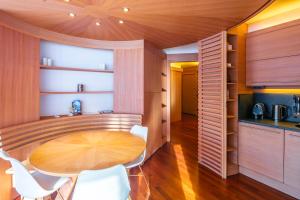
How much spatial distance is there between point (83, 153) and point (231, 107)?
2484mm

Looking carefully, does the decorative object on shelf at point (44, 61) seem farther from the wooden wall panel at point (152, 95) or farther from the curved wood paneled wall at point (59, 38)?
the wooden wall panel at point (152, 95)

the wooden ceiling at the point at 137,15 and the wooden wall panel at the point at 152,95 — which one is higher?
the wooden ceiling at the point at 137,15

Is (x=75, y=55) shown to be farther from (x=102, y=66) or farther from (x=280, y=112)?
(x=280, y=112)

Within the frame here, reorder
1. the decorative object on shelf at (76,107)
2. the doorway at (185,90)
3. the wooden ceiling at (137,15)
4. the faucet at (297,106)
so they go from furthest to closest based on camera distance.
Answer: the doorway at (185,90) → the decorative object on shelf at (76,107) → the faucet at (297,106) → the wooden ceiling at (137,15)

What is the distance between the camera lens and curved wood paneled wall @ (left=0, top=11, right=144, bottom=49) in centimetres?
241

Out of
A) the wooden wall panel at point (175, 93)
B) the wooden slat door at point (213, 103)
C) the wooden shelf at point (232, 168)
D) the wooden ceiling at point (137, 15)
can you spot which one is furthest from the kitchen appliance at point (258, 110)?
the wooden wall panel at point (175, 93)

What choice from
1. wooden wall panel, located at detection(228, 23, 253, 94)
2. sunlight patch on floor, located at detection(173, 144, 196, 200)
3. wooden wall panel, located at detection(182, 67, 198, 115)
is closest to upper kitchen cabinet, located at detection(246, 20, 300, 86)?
wooden wall panel, located at detection(228, 23, 253, 94)

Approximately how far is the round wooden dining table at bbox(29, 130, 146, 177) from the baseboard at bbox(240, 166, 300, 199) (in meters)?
1.96

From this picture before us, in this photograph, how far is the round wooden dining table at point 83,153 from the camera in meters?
1.59

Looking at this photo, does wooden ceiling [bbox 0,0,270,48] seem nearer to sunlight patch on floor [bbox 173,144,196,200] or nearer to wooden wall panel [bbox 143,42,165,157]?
wooden wall panel [bbox 143,42,165,157]

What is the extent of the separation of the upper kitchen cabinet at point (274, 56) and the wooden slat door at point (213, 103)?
21.9 inches

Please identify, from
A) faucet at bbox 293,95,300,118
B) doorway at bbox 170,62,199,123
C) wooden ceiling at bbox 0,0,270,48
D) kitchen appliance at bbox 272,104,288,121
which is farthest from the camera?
doorway at bbox 170,62,199,123

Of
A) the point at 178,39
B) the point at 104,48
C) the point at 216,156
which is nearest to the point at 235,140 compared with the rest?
the point at 216,156

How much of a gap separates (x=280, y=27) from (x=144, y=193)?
303 cm
